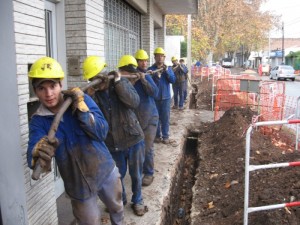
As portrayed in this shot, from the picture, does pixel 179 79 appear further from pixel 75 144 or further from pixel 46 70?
pixel 46 70

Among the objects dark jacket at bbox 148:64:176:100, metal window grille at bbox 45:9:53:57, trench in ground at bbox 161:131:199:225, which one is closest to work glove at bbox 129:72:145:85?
metal window grille at bbox 45:9:53:57

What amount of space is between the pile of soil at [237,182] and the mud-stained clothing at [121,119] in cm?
146

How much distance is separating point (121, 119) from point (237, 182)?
2.48 metres

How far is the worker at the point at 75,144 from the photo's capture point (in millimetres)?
2334

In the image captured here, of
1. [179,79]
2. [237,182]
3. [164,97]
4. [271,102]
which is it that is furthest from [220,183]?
[179,79]

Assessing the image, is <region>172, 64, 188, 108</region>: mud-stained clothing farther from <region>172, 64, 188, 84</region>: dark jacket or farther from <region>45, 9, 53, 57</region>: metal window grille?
<region>45, 9, 53, 57</region>: metal window grille

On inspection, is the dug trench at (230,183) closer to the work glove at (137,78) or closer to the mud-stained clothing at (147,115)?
the mud-stained clothing at (147,115)

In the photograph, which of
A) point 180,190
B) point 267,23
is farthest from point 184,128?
point 267,23

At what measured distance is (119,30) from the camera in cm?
751

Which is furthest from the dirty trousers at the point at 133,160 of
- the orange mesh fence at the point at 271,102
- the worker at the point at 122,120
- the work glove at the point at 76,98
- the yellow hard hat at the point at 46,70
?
the orange mesh fence at the point at 271,102

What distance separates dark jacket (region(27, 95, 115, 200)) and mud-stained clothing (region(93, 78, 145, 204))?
90 cm

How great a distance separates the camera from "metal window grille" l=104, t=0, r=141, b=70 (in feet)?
21.6

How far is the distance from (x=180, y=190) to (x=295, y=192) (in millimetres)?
3015

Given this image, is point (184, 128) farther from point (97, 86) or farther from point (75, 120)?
point (75, 120)
